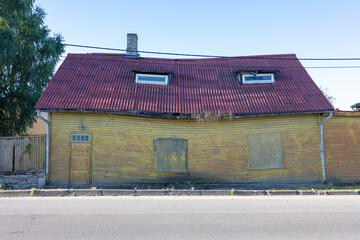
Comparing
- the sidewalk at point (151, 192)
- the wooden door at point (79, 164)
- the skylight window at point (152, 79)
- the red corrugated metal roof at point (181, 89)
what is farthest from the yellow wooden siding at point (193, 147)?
the skylight window at point (152, 79)

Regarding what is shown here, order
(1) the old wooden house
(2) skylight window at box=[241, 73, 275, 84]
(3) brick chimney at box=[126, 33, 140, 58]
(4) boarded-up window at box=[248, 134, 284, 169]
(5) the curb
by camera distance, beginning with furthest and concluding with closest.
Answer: (3) brick chimney at box=[126, 33, 140, 58] → (2) skylight window at box=[241, 73, 275, 84] → (4) boarded-up window at box=[248, 134, 284, 169] → (1) the old wooden house → (5) the curb

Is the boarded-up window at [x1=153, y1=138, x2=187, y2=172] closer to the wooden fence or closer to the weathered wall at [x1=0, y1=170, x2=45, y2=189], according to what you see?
the weathered wall at [x1=0, y1=170, x2=45, y2=189]

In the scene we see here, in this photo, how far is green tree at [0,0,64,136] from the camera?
1800cm

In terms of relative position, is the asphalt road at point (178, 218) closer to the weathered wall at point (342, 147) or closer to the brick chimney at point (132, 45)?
the weathered wall at point (342, 147)

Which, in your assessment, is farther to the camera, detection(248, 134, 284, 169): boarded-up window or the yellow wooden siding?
detection(248, 134, 284, 169): boarded-up window

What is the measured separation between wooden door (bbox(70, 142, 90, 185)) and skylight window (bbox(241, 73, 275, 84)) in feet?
28.7

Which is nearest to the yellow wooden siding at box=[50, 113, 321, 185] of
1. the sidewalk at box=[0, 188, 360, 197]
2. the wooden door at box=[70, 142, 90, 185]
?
the wooden door at box=[70, 142, 90, 185]

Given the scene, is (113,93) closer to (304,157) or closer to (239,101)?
(239,101)

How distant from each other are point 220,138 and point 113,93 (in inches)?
218

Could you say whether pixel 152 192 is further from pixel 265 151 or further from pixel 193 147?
pixel 265 151

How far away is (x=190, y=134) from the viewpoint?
42.6 ft

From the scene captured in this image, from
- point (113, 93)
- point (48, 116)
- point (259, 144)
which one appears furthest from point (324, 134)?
point (48, 116)

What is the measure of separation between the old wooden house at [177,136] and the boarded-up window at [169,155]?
0.04 meters

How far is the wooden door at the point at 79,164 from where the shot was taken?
488 inches
